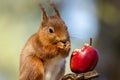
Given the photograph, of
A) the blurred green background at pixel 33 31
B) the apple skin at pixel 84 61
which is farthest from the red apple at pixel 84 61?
the blurred green background at pixel 33 31

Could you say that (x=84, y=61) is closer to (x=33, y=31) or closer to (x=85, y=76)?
(x=85, y=76)

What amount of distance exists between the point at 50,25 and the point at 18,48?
0.64 m

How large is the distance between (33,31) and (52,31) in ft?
2.10

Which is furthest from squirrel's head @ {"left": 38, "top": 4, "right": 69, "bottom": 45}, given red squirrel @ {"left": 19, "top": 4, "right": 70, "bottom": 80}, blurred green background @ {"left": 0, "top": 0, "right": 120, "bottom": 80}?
blurred green background @ {"left": 0, "top": 0, "right": 120, "bottom": 80}

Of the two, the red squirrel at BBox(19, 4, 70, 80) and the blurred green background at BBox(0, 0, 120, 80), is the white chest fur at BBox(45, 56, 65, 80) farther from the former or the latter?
the blurred green background at BBox(0, 0, 120, 80)

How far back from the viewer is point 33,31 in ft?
4.39

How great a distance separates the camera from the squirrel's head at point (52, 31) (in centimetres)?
70

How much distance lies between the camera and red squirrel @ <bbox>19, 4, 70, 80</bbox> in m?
0.70

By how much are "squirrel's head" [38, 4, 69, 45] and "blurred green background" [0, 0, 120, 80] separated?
1.50ft

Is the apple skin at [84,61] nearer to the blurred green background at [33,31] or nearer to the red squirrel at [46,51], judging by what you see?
the red squirrel at [46,51]

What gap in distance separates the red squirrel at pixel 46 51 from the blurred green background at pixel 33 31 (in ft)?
1.44

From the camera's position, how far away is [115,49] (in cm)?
155

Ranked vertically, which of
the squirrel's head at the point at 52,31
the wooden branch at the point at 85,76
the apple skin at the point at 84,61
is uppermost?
the squirrel's head at the point at 52,31

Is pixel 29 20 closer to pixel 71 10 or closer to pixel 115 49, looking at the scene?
pixel 71 10
